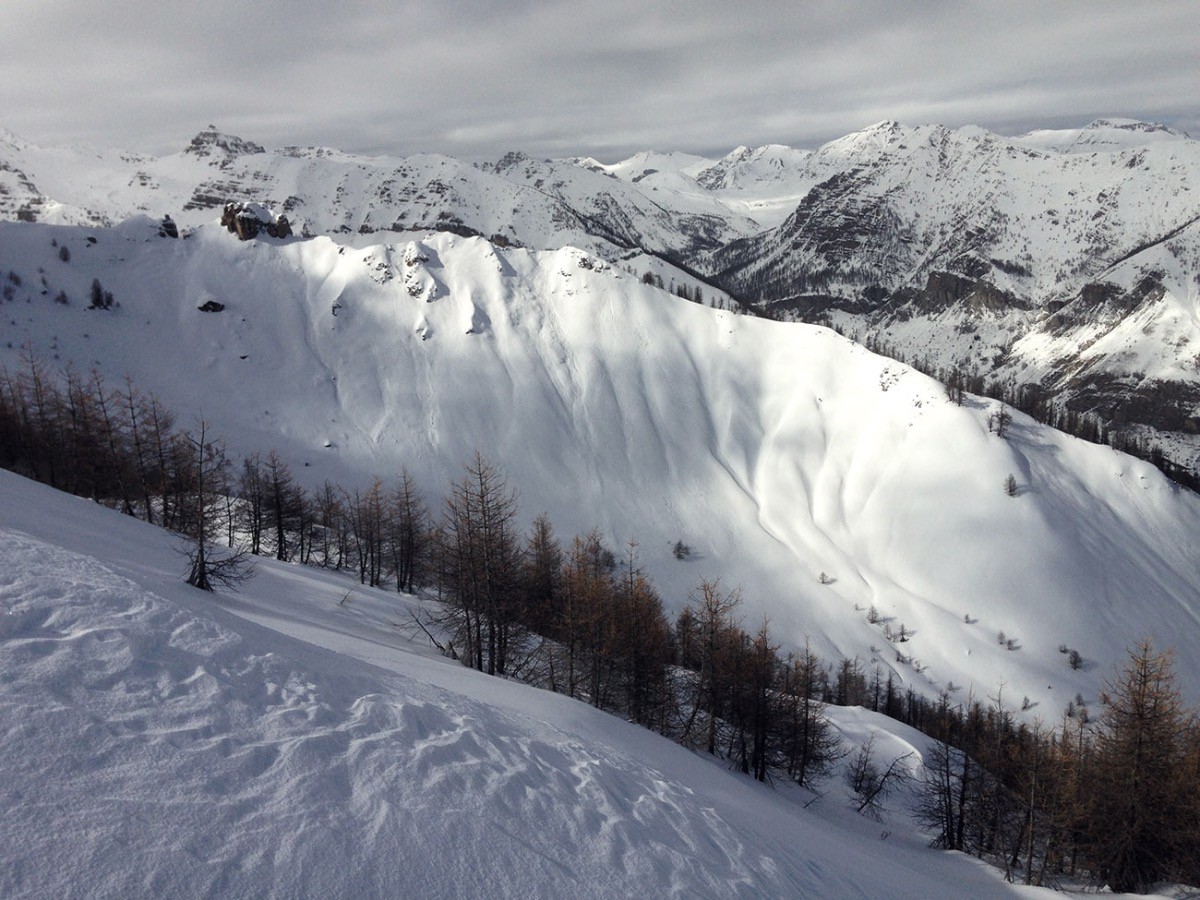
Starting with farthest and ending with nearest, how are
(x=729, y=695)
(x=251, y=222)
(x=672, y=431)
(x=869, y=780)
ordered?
(x=251, y=222), (x=672, y=431), (x=869, y=780), (x=729, y=695)

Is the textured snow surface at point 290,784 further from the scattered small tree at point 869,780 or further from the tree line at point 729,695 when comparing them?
the scattered small tree at point 869,780

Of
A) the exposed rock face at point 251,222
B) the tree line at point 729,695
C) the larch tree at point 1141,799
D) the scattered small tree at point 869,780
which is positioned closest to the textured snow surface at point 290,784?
the tree line at point 729,695

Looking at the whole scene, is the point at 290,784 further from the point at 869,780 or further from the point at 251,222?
the point at 251,222

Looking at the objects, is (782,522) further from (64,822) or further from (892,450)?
(64,822)

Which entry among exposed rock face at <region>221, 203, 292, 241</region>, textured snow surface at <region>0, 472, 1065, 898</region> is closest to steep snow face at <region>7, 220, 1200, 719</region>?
exposed rock face at <region>221, 203, 292, 241</region>

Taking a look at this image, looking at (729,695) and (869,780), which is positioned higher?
(729,695)

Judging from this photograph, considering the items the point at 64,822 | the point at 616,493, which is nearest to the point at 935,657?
the point at 616,493

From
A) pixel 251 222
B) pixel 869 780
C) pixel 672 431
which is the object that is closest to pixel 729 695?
pixel 869 780
